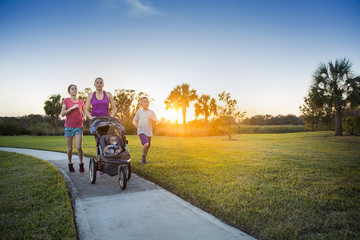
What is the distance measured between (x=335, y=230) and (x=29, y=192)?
4920mm

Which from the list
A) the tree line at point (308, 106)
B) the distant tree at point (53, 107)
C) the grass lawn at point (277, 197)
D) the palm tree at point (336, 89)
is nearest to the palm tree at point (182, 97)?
the tree line at point (308, 106)

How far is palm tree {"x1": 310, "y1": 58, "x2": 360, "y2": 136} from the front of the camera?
21.9m

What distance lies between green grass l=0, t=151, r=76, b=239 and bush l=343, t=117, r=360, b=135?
2576 cm

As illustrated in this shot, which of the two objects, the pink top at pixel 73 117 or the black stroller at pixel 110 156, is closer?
the black stroller at pixel 110 156

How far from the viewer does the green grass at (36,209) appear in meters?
2.68

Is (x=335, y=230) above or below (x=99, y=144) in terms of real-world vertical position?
below

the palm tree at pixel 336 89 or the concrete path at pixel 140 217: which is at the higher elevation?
the palm tree at pixel 336 89

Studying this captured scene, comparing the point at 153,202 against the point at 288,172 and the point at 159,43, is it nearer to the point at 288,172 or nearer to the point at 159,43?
the point at 288,172

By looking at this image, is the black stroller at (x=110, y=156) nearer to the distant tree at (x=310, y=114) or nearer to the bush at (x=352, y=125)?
the bush at (x=352, y=125)

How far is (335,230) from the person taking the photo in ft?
8.94

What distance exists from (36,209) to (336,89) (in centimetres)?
2636

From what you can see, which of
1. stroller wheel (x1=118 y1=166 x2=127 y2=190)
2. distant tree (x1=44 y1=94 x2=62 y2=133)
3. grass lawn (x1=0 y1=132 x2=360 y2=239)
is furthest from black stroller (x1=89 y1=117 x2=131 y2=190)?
distant tree (x1=44 y1=94 x2=62 y2=133)

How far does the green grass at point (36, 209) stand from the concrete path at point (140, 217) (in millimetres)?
188

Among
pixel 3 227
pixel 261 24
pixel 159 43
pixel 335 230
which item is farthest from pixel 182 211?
pixel 159 43
